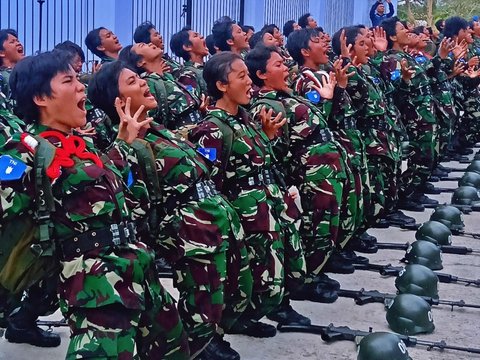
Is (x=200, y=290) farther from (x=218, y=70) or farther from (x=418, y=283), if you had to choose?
(x=418, y=283)

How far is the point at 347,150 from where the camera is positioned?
19.3 ft

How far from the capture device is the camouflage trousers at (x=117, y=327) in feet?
9.57

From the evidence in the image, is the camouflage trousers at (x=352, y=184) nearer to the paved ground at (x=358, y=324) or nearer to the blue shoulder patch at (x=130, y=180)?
the paved ground at (x=358, y=324)

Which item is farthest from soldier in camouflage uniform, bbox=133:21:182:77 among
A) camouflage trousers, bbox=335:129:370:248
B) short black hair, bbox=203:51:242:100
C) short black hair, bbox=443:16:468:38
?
short black hair, bbox=443:16:468:38

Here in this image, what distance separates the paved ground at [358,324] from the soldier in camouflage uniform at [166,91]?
1137 millimetres

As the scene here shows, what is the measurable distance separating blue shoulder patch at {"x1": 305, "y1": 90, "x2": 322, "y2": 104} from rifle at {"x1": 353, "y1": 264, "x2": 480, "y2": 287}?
4.58 ft

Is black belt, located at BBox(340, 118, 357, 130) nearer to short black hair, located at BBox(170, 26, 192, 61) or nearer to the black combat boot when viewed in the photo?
short black hair, located at BBox(170, 26, 192, 61)

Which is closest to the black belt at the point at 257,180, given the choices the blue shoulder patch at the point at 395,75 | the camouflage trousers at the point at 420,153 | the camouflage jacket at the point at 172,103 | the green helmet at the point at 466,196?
the camouflage jacket at the point at 172,103

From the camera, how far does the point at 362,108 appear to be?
6414 mm

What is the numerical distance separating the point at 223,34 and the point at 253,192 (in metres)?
4.08

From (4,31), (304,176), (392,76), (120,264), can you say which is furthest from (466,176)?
(120,264)

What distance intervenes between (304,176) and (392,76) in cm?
262

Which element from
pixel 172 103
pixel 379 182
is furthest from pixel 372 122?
pixel 172 103

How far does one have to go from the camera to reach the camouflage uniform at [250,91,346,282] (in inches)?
202
